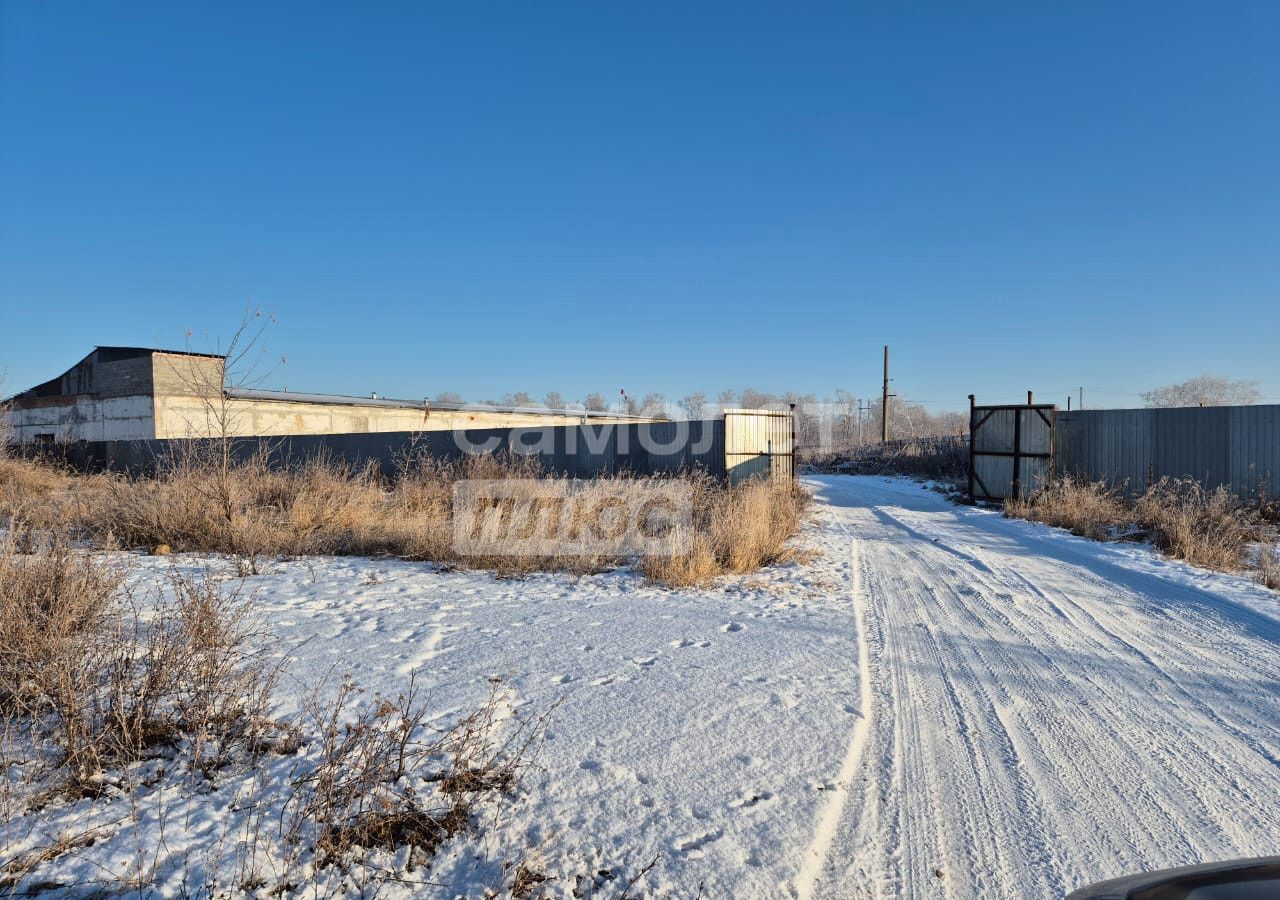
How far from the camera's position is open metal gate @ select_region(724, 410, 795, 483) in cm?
1398

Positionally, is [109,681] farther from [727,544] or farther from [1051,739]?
[727,544]

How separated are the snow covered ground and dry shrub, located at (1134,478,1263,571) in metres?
1.30

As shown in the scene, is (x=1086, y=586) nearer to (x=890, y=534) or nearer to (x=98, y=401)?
(x=890, y=534)

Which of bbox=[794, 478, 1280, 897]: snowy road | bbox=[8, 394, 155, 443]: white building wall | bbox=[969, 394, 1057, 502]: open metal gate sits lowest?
A: bbox=[794, 478, 1280, 897]: snowy road

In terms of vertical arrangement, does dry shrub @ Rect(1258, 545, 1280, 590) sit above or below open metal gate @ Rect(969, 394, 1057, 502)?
below

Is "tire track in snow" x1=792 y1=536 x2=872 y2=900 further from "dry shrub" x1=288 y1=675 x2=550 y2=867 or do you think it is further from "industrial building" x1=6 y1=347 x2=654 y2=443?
"industrial building" x1=6 y1=347 x2=654 y2=443

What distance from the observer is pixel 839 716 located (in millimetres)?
3262

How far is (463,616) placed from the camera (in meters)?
5.10

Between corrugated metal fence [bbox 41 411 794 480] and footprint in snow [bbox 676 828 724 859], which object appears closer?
footprint in snow [bbox 676 828 724 859]

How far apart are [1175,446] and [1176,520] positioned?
5791 millimetres

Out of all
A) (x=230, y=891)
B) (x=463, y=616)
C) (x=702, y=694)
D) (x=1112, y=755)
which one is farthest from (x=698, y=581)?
(x=230, y=891)

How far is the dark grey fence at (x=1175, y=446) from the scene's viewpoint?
11.6 metres

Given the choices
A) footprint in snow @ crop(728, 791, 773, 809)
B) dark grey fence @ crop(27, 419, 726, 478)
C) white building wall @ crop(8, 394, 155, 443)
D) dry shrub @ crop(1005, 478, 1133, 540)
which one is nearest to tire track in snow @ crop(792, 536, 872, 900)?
footprint in snow @ crop(728, 791, 773, 809)

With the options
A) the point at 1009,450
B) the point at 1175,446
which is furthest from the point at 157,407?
the point at 1175,446
